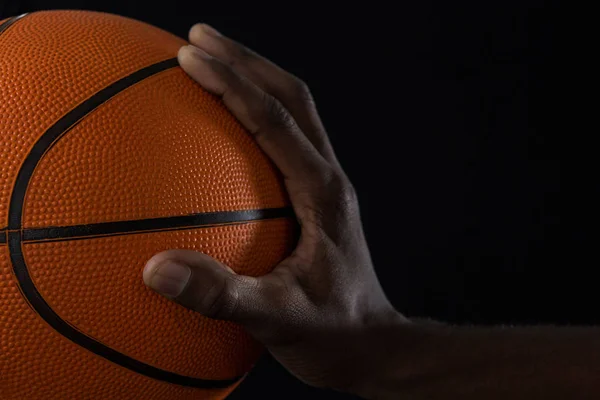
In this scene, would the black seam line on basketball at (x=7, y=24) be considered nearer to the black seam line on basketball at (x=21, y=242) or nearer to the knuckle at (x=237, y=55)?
the black seam line on basketball at (x=21, y=242)

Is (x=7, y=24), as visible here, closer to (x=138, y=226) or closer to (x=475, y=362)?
(x=138, y=226)

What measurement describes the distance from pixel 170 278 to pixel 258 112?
1.02 ft

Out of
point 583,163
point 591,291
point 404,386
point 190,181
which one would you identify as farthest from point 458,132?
point 190,181

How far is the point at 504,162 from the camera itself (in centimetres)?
237

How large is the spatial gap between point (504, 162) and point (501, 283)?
0.39m

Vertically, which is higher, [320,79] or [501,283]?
[320,79]

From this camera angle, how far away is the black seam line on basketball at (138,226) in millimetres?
975

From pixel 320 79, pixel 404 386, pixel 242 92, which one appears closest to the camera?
pixel 242 92

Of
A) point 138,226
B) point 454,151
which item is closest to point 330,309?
point 138,226

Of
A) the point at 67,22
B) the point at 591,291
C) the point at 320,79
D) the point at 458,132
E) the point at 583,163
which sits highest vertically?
the point at 67,22

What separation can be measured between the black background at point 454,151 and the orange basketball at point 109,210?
1211mm

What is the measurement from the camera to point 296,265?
114 cm

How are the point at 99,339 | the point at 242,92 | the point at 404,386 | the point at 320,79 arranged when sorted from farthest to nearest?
the point at 320,79 → the point at 404,386 → the point at 242,92 → the point at 99,339

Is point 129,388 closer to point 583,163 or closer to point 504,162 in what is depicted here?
point 504,162
